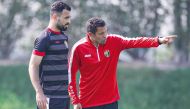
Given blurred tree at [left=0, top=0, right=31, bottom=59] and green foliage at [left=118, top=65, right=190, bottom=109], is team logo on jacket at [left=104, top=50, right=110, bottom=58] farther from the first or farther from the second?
blurred tree at [left=0, top=0, right=31, bottom=59]

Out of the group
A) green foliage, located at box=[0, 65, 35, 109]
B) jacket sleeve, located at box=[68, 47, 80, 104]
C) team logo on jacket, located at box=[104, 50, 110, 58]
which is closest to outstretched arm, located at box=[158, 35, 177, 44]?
team logo on jacket, located at box=[104, 50, 110, 58]

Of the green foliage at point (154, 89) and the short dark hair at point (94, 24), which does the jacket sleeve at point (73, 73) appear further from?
the green foliage at point (154, 89)

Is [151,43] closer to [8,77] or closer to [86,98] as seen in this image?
[86,98]

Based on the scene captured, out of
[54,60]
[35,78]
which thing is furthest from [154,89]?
[35,78]

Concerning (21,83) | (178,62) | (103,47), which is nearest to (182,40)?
(178,62)

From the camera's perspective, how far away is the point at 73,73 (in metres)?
6.93

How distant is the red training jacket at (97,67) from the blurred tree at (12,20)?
10404 mm

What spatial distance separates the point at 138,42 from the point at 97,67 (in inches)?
22.6

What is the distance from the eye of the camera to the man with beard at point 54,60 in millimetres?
6453

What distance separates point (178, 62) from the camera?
16812mm

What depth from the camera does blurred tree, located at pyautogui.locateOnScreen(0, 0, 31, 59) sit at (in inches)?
684

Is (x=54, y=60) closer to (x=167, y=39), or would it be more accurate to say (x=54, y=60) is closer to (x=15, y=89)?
(x=167, y=39)

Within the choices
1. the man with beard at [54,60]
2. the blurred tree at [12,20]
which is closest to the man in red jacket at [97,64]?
the man with beard at [54,60]

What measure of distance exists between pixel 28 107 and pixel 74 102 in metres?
7.30
